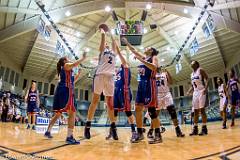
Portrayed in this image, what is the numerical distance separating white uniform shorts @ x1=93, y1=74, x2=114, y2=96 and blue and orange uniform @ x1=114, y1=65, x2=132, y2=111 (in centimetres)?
79

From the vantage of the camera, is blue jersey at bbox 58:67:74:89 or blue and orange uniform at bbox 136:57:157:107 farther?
blue jersey at bbox 58:67:74:89

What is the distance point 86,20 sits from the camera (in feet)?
56.9

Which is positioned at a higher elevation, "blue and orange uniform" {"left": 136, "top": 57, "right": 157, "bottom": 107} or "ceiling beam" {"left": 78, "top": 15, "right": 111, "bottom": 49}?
"ceiling beam" {"left": 78, "top": 15, "right": 111, "bottom": 49}

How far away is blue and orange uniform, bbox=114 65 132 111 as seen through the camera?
4.92 metres

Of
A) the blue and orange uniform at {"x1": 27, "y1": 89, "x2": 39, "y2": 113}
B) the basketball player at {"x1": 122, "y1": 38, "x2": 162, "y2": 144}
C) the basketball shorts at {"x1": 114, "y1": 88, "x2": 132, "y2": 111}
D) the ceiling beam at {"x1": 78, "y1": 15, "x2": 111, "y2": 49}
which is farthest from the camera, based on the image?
the ceiling beam at {"x1": 78, "y1": 15, "x2": 111, "y2": 49}

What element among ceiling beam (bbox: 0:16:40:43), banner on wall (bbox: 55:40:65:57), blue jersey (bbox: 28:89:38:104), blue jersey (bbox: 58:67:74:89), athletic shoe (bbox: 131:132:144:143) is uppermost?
ceiling beam (bbox: 0:16:40:43)

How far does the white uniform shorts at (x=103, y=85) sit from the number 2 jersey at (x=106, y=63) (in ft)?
0.27

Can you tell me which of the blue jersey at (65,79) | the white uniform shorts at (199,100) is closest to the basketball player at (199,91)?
the white uniform shorts at (199,100)

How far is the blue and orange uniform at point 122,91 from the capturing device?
4918mm

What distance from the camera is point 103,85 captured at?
4133 mm

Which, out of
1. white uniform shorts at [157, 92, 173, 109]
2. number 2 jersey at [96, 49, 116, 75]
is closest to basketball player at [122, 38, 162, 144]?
number 2 jersey at [96, 49, 116, 75]

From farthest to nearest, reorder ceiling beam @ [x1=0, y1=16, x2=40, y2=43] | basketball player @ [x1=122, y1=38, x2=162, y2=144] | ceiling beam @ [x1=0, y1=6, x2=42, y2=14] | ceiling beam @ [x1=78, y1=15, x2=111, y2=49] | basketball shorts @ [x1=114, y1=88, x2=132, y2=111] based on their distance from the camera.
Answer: ceiling beam @ [x1=78, y1=15, x2=111, y2=49] < ceiling beam @ [x1=0, y1=16, x2=40, y2=43] < ceiling beam @ [x1=0, y1=6, x2=42, y2=14] < basketball shorts @ [x1=114, y1=88, x2=132, y2=111] < basketball player @ [x1=122, y1=38, x2=162, y2=144]

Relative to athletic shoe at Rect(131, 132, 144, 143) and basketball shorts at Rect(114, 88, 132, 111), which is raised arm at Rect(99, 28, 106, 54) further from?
athletic shoe at Rect(131, 132, 144, 143)

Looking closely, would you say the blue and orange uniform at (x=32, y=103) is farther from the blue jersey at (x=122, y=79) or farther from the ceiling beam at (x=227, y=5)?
the ceiling beam at (x=227, y=5)
